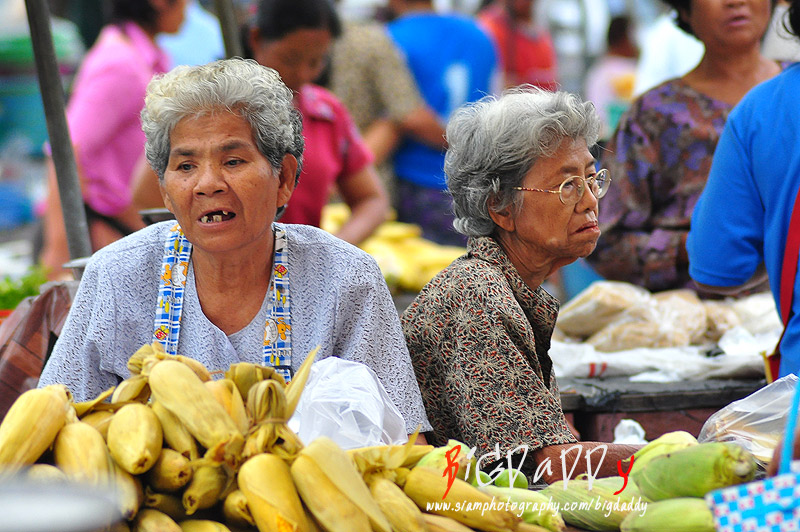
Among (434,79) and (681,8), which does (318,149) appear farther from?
(434,79)

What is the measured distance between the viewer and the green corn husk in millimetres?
1765

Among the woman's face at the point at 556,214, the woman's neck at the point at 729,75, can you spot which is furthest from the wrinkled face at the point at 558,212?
the woman's neck at the point at 729,75

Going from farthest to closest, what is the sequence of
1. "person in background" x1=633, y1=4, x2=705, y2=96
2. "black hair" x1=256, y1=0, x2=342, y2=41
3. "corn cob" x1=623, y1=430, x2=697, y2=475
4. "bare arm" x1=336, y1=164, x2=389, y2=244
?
1. "person in background" x1=633, y1=4, x2=705, y2=96
2. "bare arm" x1=336, y1=164, x2=389, y2=244
3. "black hair" x1=256, y1=0, x2=342, y2=41
4. "corn cob" x1=623, y1=430, x2=697, y2=475

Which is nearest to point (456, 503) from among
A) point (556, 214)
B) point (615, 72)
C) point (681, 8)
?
point (556, 214)

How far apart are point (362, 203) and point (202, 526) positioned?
3.13m

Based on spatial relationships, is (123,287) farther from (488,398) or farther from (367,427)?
(488,398)

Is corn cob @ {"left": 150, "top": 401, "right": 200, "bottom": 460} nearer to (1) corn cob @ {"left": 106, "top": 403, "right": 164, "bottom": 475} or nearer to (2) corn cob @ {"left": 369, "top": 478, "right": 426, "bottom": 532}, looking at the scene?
(1) corn cob @ {"left": 106, "top": 403, "right": 164, "bottom": 475}

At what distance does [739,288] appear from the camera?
290cm

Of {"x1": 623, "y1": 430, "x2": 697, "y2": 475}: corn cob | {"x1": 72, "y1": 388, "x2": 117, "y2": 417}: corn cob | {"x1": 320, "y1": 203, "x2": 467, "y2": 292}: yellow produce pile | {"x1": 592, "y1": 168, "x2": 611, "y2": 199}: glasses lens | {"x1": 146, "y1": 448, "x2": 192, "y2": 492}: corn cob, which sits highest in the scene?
{"x1": 592, "y1": 168, "x2": 611, "y2": 199}: glasses lens

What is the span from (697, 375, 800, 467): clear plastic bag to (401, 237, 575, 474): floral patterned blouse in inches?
13.1

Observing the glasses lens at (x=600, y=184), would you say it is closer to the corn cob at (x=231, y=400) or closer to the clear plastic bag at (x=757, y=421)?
the clear plastic bag at (x=757, y=421)

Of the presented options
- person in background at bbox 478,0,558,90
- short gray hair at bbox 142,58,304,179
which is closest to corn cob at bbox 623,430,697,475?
short gray hair at bbox 142,58,304,179

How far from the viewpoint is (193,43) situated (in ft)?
22.0

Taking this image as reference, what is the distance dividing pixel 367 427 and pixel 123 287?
2.34 ft
